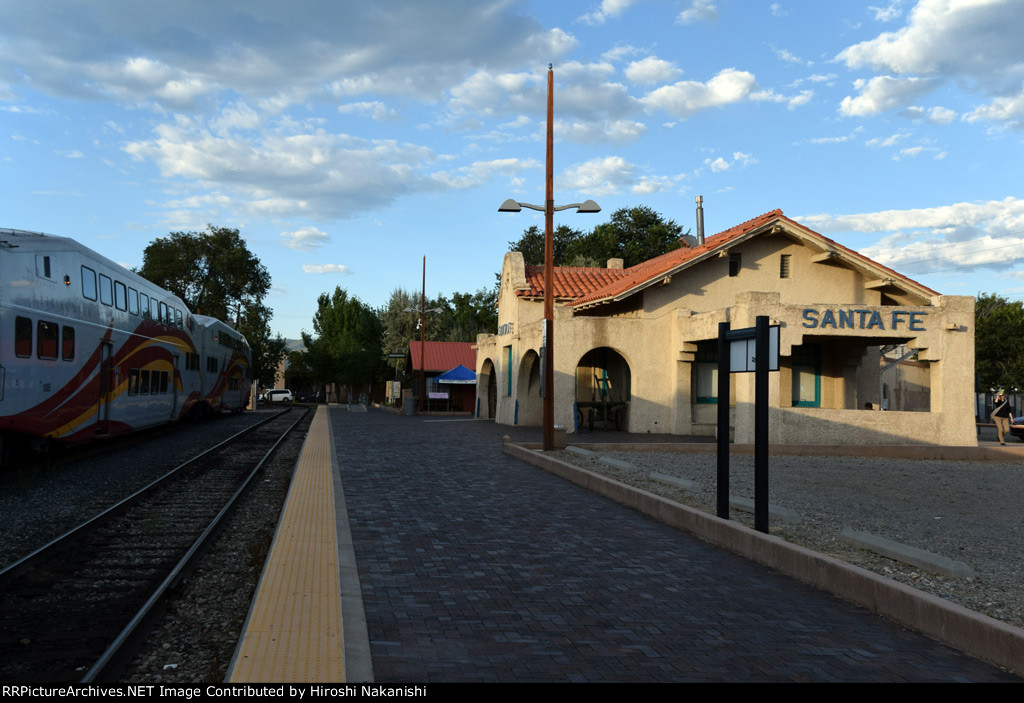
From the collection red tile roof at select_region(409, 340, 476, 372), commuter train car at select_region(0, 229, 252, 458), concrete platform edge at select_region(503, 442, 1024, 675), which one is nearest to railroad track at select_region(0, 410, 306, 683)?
commuter train car at select_region(0, 229, 252, 458)

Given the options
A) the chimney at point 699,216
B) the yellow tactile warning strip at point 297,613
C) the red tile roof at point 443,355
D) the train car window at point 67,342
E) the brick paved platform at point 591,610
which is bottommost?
the brick paved platform at point 591,610

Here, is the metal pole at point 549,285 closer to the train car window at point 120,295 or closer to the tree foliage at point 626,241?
the train car window at point 120,295

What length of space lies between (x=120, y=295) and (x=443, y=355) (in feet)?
138

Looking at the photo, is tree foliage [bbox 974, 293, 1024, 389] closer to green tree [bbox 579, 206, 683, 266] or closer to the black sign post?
green tree [bbox 579, 206, 683, 266]

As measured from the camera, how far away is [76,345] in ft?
50.1

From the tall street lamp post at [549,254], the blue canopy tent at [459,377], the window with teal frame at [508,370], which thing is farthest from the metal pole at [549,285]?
the blue canopy tent at [459,377]

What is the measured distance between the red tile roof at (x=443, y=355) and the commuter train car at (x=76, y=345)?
33.0 m

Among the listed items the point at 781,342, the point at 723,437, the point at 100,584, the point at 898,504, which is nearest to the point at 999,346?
the point at 781,342

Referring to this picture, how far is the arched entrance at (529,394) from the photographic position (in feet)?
95.7

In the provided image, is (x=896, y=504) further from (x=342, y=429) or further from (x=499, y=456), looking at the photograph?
(x=342, y=429)

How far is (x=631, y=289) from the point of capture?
81.8 ft

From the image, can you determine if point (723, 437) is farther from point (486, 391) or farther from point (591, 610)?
point (486, 391)

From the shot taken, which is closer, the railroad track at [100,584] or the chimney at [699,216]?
the railroad track at [100,584]
